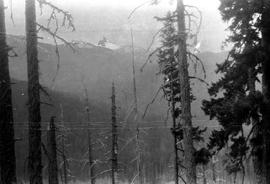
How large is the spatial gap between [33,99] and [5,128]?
38.0 inches

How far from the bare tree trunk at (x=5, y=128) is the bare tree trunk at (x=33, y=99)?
1.58ft

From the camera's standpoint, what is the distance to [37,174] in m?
10.9

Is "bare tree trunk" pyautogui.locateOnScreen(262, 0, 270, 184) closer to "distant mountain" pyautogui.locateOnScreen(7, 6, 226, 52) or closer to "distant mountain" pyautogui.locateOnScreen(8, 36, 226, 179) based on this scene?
"distant mountain" pyautogui.locateOnScreen(8, 36, 226, 179)

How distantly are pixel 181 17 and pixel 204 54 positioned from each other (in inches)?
5629

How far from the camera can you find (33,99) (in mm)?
10867

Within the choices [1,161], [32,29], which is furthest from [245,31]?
[1,161]

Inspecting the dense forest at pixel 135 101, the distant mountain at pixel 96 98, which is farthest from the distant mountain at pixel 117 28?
the distant mountain at pixel 96 98

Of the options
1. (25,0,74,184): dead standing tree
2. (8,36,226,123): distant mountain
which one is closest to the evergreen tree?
(25,0,74,184): dead standing tree

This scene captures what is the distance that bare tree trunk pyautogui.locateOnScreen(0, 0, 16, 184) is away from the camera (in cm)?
1041

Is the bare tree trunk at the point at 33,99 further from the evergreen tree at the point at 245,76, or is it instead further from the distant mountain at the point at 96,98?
the distant mountain at the point at 96,98

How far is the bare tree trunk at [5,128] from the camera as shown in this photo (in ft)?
34.2

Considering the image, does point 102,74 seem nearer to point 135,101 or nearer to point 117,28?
point 117,28

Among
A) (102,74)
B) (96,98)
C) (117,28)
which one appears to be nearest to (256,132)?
(96,98)

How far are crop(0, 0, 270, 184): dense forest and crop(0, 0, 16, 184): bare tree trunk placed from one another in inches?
0.9
